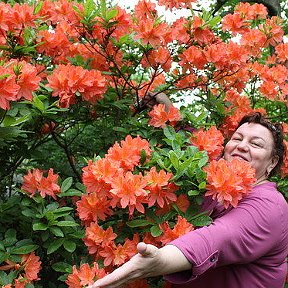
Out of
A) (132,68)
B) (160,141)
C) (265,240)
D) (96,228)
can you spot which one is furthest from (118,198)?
(132,68)

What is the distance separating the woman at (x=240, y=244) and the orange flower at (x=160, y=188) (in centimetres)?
21

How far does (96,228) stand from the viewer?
2254 millimetres

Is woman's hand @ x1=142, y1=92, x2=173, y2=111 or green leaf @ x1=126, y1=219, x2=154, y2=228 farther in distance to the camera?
woman's hand @ x1=142, y1=92, x2=173, y2=111

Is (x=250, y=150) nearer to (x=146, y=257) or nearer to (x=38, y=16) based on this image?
(x=146, y=257)

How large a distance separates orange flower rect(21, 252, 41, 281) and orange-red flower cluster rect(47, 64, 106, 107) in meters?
0.70

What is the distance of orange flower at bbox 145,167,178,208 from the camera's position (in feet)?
6.91

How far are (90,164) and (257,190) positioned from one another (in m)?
0.71

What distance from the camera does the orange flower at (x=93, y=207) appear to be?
7.33ft

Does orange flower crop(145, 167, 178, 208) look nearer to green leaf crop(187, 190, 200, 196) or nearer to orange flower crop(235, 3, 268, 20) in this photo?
green leaf crop(187, 190, 200, 196)

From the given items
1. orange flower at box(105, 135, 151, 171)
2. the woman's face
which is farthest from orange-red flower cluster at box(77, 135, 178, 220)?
the woman's face

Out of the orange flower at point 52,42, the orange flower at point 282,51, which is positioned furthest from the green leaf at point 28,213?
the orange flower at point 282,51

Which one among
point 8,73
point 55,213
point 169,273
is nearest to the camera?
point 169,273

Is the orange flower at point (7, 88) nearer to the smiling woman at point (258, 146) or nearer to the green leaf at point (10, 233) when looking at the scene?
the green leaf at point (10, 233)

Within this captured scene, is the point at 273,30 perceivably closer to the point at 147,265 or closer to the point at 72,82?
the point at 72,82
